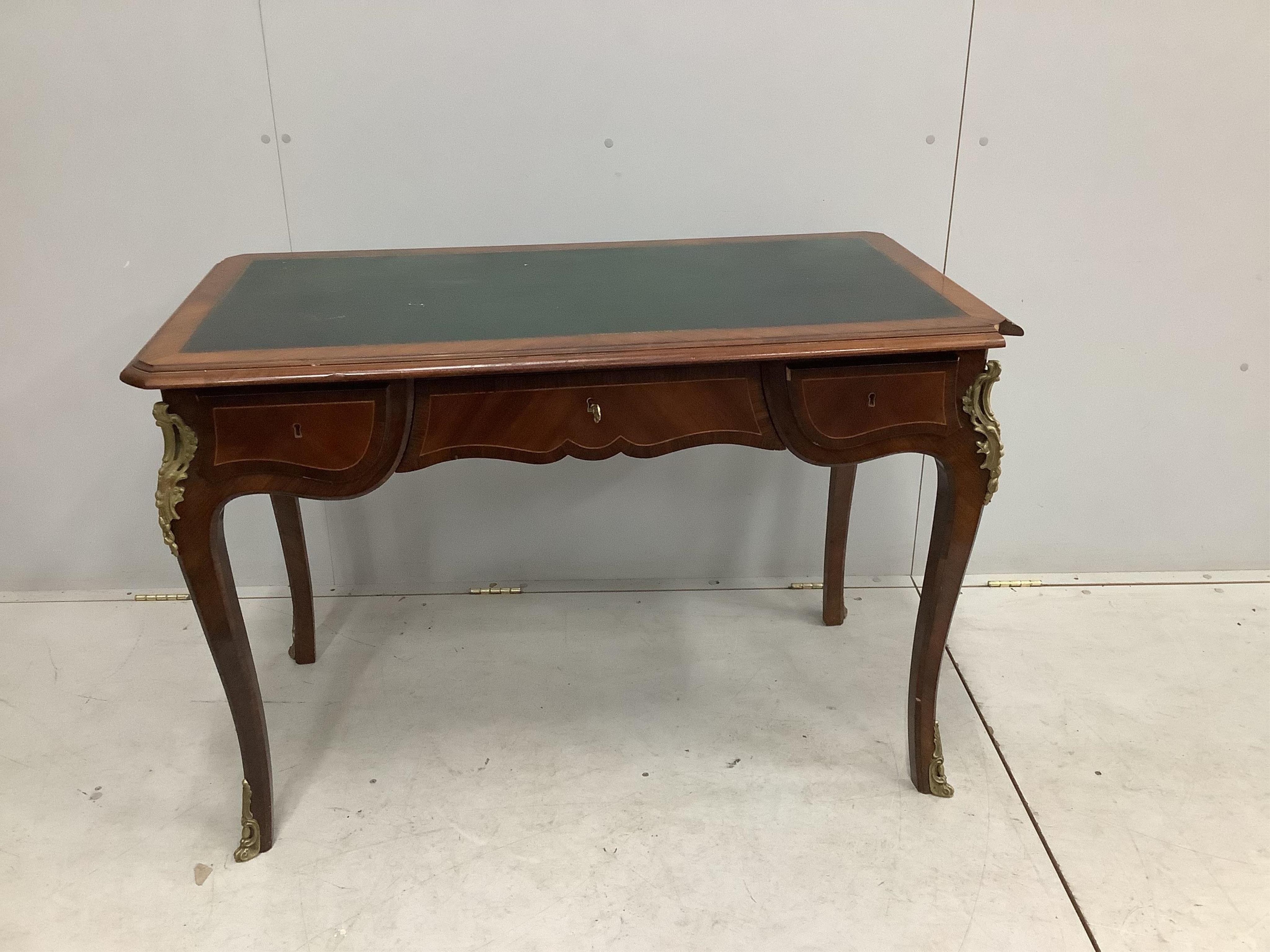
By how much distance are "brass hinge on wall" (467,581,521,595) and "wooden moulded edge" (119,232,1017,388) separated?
1145mm

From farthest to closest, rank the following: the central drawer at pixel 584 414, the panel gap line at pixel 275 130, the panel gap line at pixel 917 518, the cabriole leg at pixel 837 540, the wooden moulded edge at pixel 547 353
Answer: the panel gap line at pixel 917 518 → the cabriole leg at pixel 837 540 → the panel gap line at pixel 275 130 → the central drawer at pixel 584 414 → the wooden moulded edge at pixel 547 353

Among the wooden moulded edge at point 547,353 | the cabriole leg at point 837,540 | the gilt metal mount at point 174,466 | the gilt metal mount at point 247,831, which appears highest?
the wooden moulded edge at point 547,353

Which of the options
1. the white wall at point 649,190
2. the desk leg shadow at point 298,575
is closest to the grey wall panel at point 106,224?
the white wall at point 649,190

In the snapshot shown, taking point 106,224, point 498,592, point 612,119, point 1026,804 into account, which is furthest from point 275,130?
point 1026,804

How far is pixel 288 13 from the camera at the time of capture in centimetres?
200

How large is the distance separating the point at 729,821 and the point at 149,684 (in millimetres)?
1333

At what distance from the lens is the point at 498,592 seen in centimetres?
248

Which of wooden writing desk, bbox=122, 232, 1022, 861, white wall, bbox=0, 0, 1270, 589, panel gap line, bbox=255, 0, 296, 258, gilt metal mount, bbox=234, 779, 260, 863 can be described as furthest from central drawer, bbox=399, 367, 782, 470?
panel gap line, bbox=255, 0, 296, 258

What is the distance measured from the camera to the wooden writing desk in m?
1.41

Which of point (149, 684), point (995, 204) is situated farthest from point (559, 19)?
point (149, 684)

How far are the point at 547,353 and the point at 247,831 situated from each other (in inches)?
39.9

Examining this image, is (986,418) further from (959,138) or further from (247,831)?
(247,831)

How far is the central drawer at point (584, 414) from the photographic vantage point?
4.82 ft

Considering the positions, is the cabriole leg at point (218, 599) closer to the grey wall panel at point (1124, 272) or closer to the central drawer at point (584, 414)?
the central drawer at point (584, 414)
